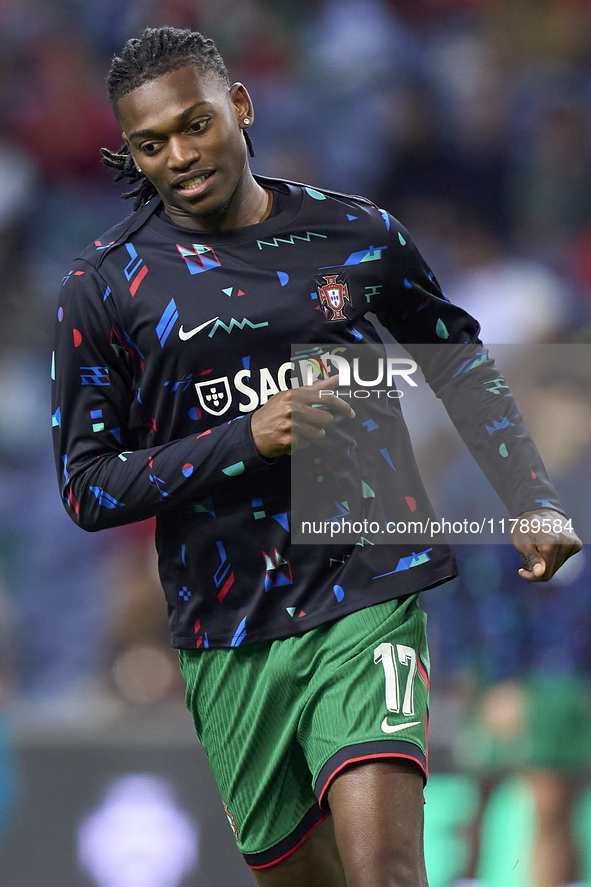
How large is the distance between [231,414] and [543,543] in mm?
569

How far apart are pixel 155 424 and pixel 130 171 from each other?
1.87ft

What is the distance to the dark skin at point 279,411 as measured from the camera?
147 cm

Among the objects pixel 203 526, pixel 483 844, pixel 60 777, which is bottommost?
pixel 483 844

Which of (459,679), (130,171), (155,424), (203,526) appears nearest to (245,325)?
(155,424)

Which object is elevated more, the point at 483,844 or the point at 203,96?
the point at 203,96

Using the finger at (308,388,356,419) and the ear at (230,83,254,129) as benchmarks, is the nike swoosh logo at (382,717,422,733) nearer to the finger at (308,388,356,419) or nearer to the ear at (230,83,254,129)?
the finger at (308,388,356,419)

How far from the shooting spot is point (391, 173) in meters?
3.53

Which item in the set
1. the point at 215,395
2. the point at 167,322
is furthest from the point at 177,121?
the point at 215,395

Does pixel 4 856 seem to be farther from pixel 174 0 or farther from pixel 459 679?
pixel 174 0

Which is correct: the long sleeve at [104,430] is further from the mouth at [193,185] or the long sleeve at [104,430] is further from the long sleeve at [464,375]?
the long sleeve at [464,375]

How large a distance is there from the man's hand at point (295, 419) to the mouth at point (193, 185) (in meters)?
→ 0.40

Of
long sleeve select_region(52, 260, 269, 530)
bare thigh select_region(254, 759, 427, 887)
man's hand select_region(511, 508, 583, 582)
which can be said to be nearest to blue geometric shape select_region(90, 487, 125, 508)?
long sleeve select_region(52, 260, 269, 530)

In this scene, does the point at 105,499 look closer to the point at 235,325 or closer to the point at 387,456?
the point at 235,325

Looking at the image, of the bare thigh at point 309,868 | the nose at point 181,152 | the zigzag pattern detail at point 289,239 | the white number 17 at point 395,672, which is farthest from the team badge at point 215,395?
the bare thigh at point 309,868
